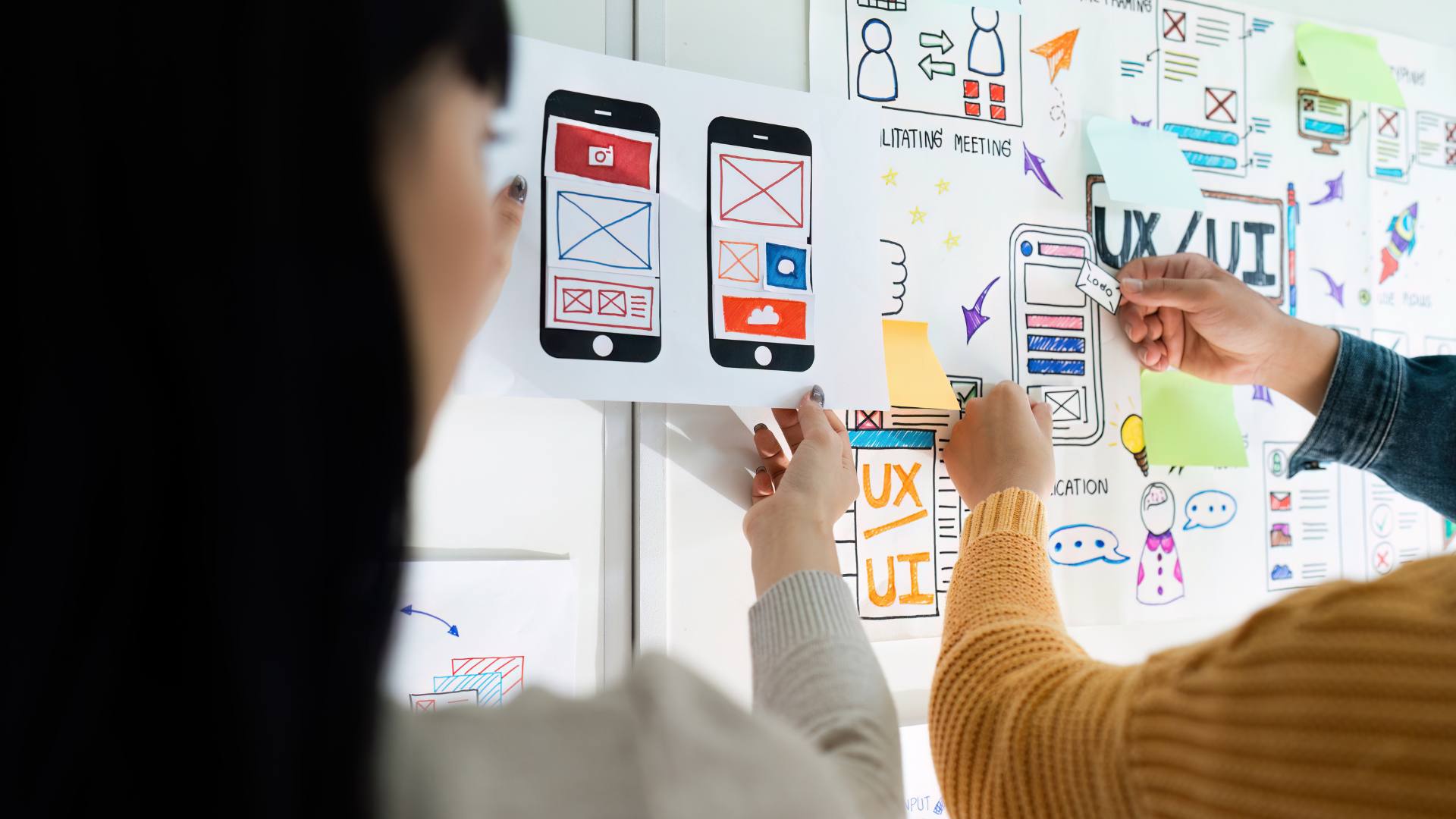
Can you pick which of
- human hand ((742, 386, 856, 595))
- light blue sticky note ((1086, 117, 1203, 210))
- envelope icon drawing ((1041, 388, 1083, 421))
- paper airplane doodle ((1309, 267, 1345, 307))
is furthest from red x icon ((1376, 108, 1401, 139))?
human hand ((742, 386, 856, 595))

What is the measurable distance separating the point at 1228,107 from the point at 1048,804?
75 cm

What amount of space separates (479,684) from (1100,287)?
638 millimetres

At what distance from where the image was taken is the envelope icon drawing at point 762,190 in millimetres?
675

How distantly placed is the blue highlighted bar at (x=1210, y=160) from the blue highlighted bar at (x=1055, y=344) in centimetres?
23

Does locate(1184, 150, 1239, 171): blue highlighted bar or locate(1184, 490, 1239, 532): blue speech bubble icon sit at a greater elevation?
locate(1184, 150, 1239, 171): blue highlighted bar

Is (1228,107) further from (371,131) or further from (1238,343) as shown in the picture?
(371,131)

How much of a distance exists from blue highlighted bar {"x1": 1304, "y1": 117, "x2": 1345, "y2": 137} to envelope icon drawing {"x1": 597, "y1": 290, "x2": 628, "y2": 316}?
769 millimetres

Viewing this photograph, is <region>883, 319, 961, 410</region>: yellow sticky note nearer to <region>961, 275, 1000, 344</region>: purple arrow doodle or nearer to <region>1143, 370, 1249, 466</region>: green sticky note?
<region>961, 275, 1000, 344</region>: purple arrow doodle

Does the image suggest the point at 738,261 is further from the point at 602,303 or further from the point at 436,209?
the point at 436,209

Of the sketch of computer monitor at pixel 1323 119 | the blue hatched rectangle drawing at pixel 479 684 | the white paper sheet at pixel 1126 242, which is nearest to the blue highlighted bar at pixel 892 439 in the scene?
the white paper sheet at pixel 1126 242

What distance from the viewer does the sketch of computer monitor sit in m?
0.91

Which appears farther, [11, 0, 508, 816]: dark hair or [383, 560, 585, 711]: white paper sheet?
[383, 560, 585, 711]: white paper sheet

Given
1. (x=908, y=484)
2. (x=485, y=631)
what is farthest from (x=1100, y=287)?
(x=485, y=631)

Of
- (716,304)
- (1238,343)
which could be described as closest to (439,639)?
(716,304)
